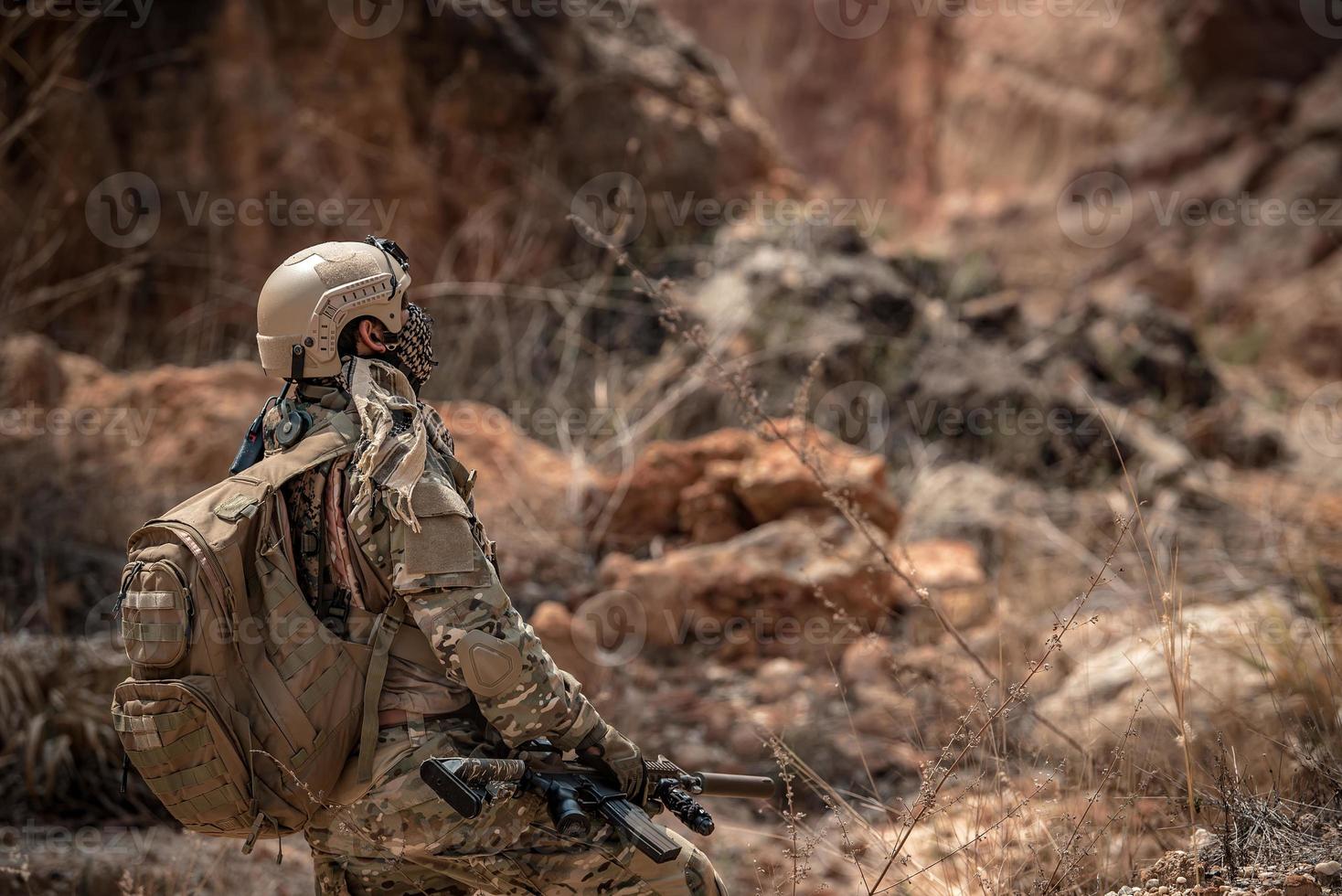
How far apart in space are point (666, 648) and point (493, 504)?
1013mm

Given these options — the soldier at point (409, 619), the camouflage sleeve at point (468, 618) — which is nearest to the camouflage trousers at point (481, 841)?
the soldier at point (409, 619)

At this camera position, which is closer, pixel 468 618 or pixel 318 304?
pixel 468 618

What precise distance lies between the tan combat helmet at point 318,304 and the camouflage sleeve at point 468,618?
34cm

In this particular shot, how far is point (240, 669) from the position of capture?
6.14ft

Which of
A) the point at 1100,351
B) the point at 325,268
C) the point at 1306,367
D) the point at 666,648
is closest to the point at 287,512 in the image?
the point at 325,268

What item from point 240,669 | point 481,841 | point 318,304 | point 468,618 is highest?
point 318,304

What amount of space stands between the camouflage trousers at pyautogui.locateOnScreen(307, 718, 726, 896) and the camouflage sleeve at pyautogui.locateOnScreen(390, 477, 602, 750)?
0.12m

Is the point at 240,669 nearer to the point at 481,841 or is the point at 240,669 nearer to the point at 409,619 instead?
the point at 409,619

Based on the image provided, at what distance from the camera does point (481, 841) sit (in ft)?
6.03

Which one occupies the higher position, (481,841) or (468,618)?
(468,618)

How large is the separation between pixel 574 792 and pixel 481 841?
16 centimetres

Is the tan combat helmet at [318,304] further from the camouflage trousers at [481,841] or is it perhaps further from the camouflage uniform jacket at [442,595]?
the camouflage trousers at [481,841]

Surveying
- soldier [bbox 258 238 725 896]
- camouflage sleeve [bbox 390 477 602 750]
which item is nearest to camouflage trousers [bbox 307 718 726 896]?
soldier [bbox 258 238 725 896]

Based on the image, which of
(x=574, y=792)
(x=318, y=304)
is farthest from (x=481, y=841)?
(x=318, y=304)
